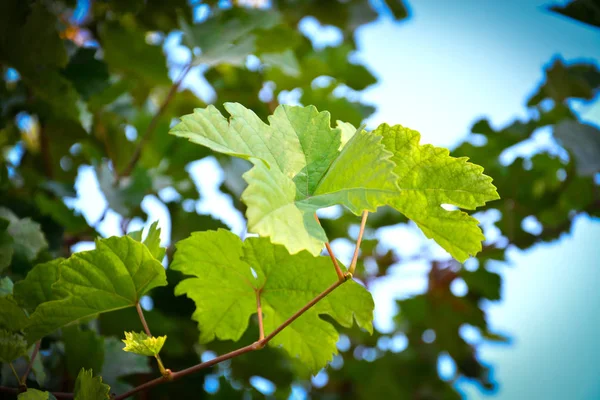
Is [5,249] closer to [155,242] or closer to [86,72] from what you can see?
[155,242]

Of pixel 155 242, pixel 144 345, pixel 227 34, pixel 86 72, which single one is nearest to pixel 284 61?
pixel 227 34

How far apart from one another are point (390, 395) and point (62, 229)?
1.26m

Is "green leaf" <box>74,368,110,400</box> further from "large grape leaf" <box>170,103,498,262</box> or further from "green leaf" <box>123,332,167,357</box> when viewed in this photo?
"large grape leaf" <box>170,103,498,262</box>

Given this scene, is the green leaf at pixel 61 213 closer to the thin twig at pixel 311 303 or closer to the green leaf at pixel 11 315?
the green leaf at pixel 11 315

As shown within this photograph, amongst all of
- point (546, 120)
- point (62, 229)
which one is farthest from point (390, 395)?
point (62, 229)

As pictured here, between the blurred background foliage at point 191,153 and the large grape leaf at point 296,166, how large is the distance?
1.32ft

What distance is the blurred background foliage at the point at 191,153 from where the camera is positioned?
0.97 metres

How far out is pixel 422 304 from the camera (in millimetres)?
1834

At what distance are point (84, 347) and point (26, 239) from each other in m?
0.21

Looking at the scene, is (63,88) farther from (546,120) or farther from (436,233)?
(546,120)

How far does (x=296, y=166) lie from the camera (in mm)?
556

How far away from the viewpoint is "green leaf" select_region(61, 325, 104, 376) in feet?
2.37

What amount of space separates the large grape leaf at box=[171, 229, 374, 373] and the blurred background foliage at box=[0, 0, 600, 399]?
22 centimetres

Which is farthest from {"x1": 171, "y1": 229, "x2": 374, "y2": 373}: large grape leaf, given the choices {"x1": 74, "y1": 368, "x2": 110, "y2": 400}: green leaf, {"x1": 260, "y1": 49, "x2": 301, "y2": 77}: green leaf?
{"x1": 260, "y1": 49, "x2": 301, "y2": 77}: green leaf
